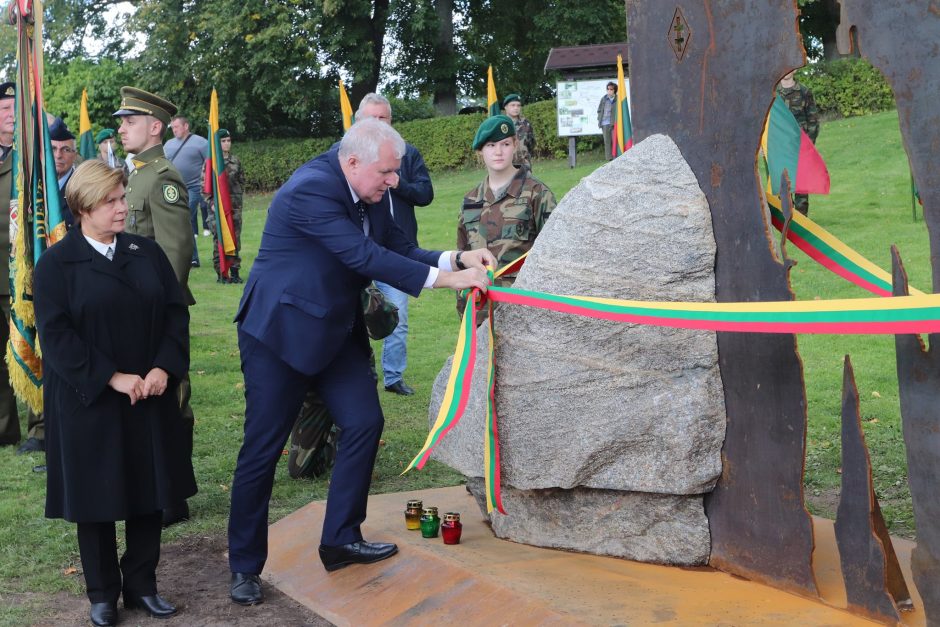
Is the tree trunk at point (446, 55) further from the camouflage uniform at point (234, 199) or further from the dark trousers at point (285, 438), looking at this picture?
the dark trousers at point (285, 438)

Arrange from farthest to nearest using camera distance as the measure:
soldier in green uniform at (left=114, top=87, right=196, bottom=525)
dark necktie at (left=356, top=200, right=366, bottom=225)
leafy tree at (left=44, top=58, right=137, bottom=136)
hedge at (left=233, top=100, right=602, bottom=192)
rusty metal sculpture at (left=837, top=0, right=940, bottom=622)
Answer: leafy tree at (left=44, top=58, right=137, bottom=136) < hedge at (left=233, top=100, right=602, bottom=192) < soldier in green uniform at (left=114, top=87, right=196, bottom=525) < dark necktie at (left=356, top=200, right=366, bottom=225) < rusty metal sculpture at (left=837, top=0, right=940, bottom=622)

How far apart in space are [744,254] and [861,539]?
3.64 ft

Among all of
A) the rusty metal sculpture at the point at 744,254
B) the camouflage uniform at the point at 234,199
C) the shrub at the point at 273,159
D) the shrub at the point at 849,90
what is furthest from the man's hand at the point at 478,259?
the shrub at the point at 273,159

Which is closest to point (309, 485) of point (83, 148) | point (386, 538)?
point (386, 538)

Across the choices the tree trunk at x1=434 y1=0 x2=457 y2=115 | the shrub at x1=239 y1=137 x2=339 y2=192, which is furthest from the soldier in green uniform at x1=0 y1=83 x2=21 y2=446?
the tree trunk at x1=434 y1=0 x2=457 y2=115

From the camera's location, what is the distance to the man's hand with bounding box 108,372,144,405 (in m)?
4.51

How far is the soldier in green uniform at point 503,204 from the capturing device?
652 cm

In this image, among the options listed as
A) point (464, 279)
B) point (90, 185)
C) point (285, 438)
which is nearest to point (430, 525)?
point (285, 438)

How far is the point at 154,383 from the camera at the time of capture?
181 inches

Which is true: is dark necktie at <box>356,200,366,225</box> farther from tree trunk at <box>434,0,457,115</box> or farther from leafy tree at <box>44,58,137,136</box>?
tree trunk at <box>434,0,457,115</box>

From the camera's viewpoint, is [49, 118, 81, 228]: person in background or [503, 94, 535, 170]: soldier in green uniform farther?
[503, 94, 535, 170]: soldier in green uniform

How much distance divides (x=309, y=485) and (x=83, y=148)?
1016 cm

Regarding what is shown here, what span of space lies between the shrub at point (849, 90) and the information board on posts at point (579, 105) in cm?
421

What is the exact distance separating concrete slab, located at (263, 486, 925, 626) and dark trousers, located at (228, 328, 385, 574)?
26 centimetres
